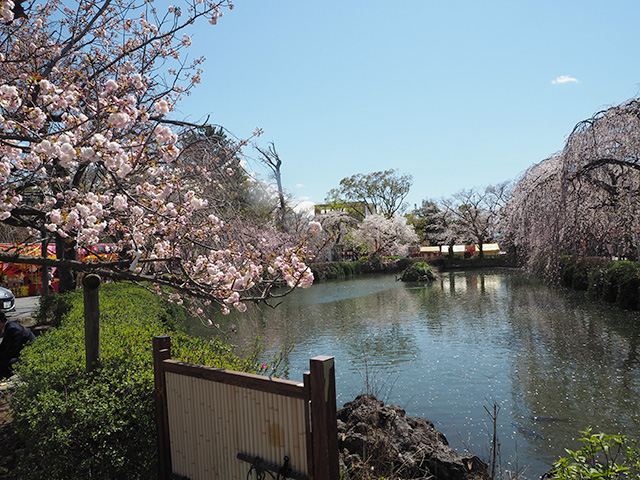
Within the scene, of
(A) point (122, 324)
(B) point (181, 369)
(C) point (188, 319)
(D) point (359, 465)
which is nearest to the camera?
(B) point (181, 369)

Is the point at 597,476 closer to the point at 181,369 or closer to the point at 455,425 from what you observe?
the point at 181,369

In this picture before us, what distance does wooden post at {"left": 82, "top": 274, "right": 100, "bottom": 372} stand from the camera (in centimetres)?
369

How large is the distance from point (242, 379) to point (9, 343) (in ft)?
15.9

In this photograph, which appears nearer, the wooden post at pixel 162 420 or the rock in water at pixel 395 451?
the wooden post at pixel 162 420

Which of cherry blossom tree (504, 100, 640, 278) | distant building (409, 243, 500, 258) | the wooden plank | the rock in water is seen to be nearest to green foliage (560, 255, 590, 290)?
cherry blossom tree (504, 100, 640, 278)

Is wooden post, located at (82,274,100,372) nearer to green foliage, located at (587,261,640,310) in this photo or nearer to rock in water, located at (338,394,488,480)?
rock in water, located at (338,394,488,480)

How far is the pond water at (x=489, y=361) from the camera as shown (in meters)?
5.61

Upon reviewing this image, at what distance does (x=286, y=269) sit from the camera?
3889 millimetres

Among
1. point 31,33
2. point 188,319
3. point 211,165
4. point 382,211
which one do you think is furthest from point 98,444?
point 382,211

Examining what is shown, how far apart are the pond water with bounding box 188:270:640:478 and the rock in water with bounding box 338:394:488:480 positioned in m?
0.48

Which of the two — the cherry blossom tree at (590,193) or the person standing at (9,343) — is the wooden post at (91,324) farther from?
the cherry blossom tree at (590,193)

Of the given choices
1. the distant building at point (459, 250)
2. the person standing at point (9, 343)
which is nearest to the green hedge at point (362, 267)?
the distant building at point (459, 250)

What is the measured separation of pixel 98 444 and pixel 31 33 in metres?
5.40

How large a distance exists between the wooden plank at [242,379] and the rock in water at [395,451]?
1.39 meters
